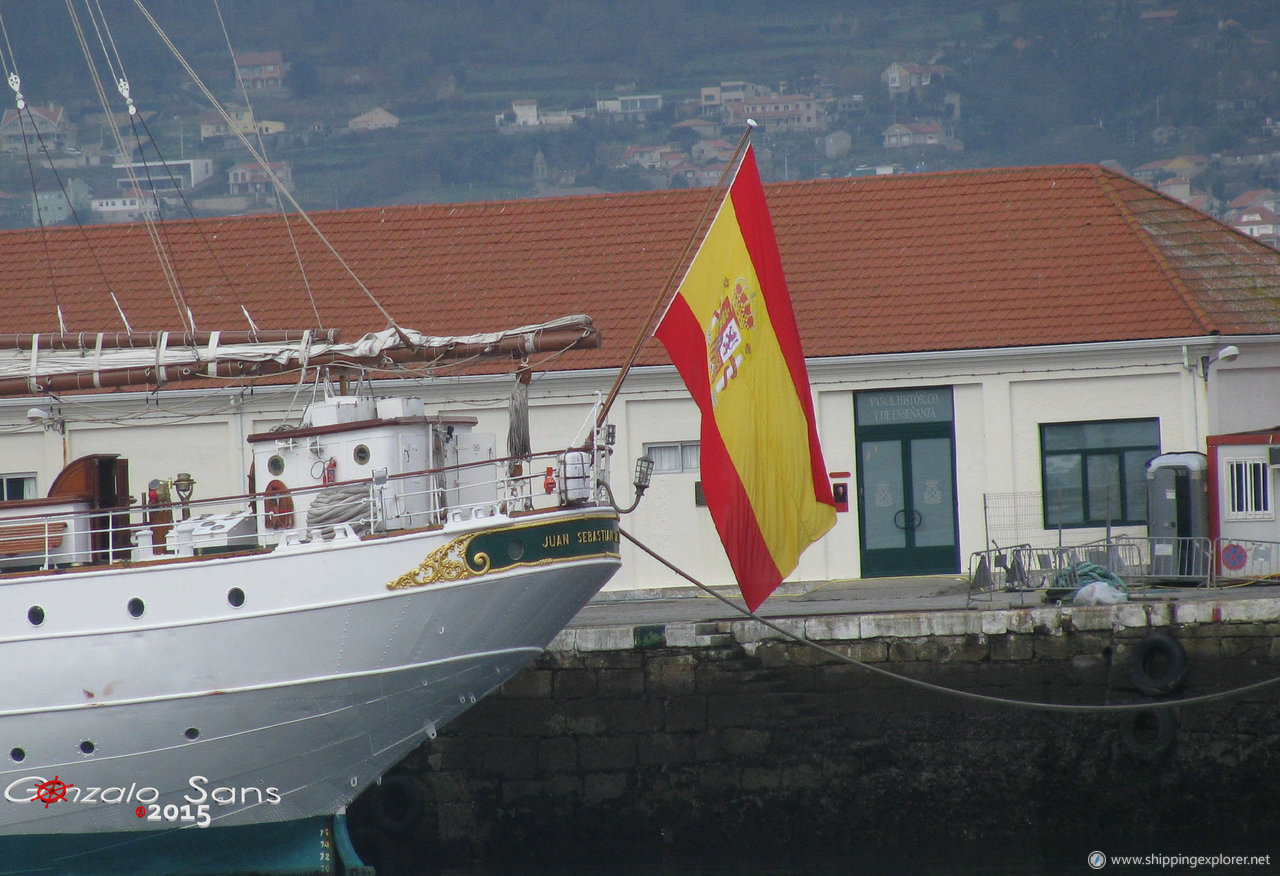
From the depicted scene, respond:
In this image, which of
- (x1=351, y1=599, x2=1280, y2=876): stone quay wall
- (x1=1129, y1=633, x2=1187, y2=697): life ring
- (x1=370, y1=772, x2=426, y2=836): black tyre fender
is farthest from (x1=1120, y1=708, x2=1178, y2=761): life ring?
(x1=370, y1=772, x2=426, y2=836): black tyre fender

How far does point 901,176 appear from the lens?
27.1 meters

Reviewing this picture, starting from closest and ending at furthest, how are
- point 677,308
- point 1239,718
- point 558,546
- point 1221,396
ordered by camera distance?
point 677,308, point 558,546, point 1239,718, point 1221,396

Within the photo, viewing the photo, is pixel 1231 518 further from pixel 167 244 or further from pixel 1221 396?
pixel 167 244

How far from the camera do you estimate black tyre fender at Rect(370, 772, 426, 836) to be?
57.4ft

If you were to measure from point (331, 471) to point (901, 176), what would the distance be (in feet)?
48.9

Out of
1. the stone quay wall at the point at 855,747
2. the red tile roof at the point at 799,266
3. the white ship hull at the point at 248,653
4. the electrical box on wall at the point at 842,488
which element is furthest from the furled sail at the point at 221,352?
the electrical box on wall at the point at 842,488

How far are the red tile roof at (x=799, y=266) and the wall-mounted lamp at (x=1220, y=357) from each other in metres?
0.40

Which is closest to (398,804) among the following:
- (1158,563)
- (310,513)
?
(310,513)

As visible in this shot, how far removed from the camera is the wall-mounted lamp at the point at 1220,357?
2253 centimetres

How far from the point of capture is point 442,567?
1482cm

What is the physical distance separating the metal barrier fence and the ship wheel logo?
11.7 metres

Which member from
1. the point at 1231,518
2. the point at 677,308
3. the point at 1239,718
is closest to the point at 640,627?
the point at 677,308

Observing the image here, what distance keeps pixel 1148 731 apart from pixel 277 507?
33.4 ft

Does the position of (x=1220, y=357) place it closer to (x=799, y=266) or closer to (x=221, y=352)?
(x=799, y=266)
